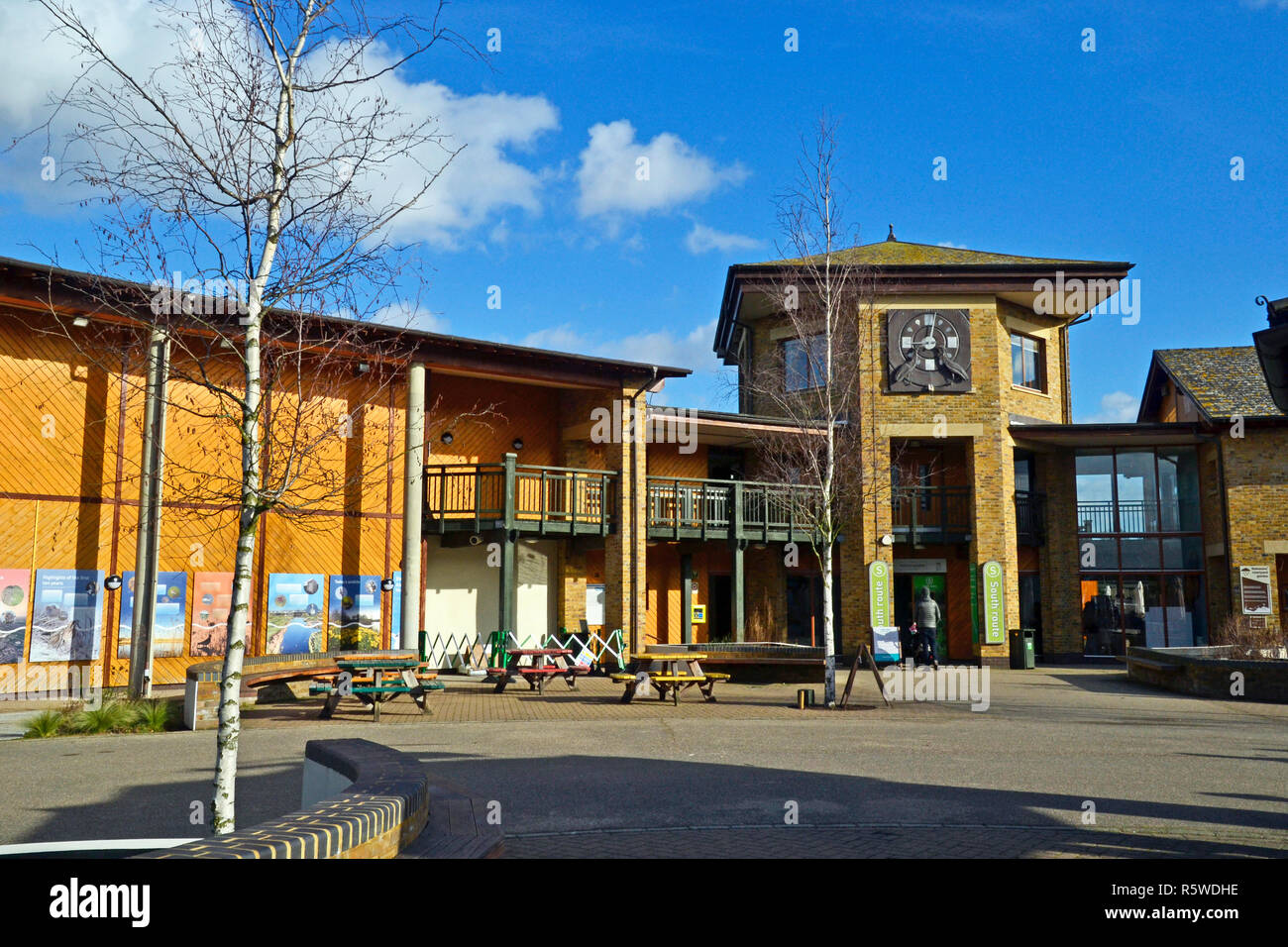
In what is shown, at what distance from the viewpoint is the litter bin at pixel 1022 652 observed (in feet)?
82.5

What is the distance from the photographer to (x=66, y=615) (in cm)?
1628

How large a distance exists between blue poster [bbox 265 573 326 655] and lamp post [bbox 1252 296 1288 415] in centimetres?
1647

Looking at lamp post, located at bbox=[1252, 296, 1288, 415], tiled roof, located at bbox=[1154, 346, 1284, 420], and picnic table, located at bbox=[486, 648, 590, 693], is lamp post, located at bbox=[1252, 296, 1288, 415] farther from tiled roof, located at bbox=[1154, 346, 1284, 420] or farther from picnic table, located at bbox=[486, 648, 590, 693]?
tiled roof, located at bbox=[1154, 346, 1284, 420]

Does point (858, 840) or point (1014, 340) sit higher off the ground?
point (1014, 340)

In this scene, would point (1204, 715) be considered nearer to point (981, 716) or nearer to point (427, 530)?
point (981, 716)

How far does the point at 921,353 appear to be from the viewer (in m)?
26.3

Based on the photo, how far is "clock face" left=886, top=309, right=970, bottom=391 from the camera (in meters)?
26.1

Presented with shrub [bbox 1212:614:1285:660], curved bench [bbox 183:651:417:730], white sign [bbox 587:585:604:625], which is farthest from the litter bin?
curved bench [bbox 183:651:417:730]

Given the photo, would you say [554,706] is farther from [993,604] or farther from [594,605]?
[993,604]

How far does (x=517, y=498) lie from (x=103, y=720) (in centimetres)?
1012

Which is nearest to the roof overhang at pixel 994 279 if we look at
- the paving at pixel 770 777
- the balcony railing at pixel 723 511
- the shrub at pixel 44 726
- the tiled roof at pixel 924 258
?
the tiled roof at pixel 924 258

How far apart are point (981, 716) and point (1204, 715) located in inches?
120
